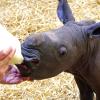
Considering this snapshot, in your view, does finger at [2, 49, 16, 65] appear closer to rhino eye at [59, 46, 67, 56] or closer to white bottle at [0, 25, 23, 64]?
white bottle at [0, 25, 23, 64]

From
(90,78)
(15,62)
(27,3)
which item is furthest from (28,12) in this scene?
(15,62)

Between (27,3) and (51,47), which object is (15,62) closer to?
(51,47)

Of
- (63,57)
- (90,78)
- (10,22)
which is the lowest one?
(10,22)

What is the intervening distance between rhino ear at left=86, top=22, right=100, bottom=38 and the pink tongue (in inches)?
16.3

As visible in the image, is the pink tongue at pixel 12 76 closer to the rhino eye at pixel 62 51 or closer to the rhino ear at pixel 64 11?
the rhino eye at pixel 62 51

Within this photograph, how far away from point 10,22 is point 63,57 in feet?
6.36

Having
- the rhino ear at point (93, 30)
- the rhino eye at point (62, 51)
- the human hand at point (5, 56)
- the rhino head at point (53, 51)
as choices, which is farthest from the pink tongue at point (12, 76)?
the rhino ear at point (93, 30)

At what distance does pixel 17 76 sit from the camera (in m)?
2.08

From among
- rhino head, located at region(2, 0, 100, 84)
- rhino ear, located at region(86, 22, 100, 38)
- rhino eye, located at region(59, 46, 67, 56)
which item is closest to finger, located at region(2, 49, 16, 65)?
rhino head, located at region(2, 0, 100, 84)

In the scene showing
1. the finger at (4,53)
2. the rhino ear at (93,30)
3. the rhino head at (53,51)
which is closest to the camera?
the finger at (4,53)

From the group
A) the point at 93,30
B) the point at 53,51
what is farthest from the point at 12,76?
the point at 93,30

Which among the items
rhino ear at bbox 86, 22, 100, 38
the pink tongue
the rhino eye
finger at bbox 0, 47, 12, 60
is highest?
finger at bbox 0, 47, 12, 60

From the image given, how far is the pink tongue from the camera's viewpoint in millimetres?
2020

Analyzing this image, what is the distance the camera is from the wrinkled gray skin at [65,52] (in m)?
1.99
